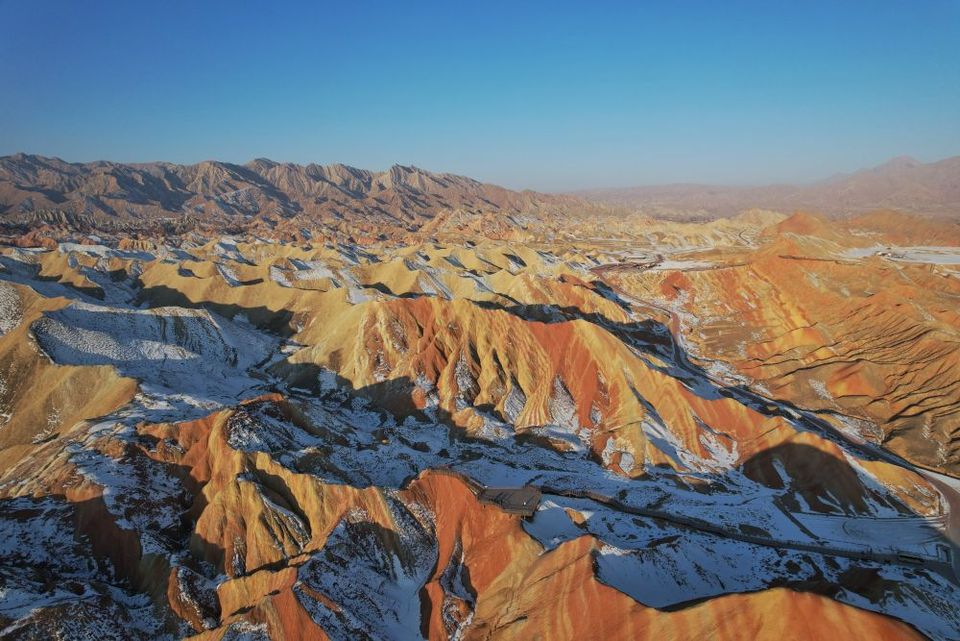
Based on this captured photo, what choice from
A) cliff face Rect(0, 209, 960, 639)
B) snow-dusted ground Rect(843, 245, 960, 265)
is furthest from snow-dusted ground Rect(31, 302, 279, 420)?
snow-dusted ground Rect(843, 245, 960, 265)

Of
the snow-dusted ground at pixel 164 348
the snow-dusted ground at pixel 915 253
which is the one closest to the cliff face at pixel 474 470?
the snow-dusted ground at pixel 164 348

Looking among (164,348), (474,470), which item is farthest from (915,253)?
(164,348)

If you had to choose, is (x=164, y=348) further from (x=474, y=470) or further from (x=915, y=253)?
(x=915, y=253)

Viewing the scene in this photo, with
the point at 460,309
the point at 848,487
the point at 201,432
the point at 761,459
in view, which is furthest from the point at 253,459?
the point at 848,487

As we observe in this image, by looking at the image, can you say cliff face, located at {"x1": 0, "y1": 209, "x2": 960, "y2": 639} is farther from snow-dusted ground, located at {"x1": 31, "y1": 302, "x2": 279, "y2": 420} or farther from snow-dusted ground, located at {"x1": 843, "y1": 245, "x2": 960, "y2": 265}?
snow-dusted ground, located at {"x1": 843, "y1": 245, "x2": 960, "y2": 265}

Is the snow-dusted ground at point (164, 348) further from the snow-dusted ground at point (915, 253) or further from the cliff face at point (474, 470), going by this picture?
the snow-dusted ground at point (915, 253)

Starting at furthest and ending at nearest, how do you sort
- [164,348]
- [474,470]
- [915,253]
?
[915,253], [164,348], [474,470]

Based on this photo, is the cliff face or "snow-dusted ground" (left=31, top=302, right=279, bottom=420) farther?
"snow-dusted ground" (left=31, top=302, right=279, bottom=420)

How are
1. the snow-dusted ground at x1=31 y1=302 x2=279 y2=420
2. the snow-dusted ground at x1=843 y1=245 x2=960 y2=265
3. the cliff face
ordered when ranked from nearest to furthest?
1. the cliff face
2. the snow-dusted ground at x1=31 y1=302 x2=279 y2=420
3. the snow-dusted ground at x1=843 y1=245 x2=960 y2=265

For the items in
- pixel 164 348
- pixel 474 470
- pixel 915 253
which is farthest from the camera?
pixel 915 253
